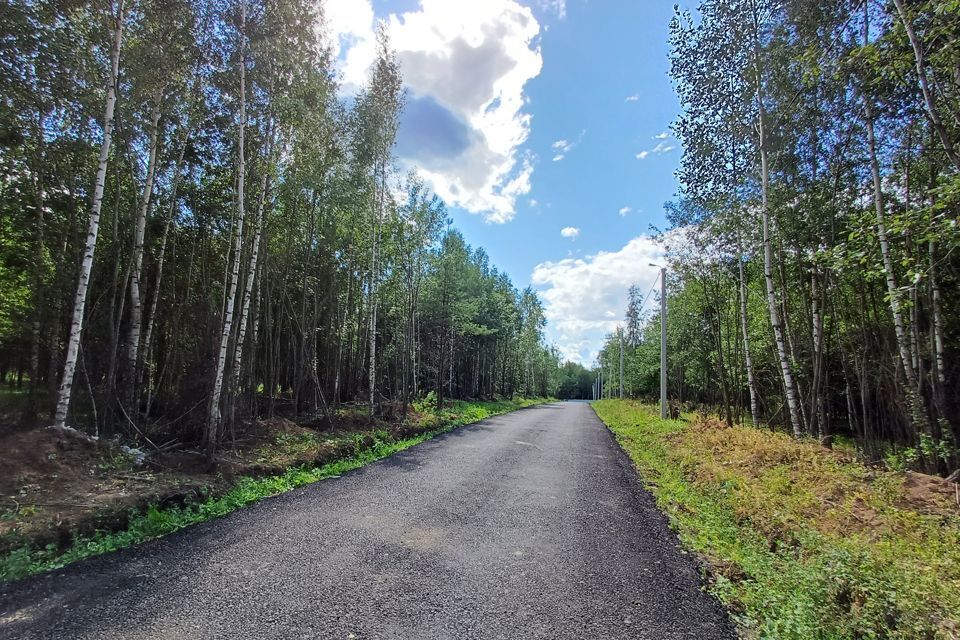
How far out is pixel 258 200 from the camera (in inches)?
376

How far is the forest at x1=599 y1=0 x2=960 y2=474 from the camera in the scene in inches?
224

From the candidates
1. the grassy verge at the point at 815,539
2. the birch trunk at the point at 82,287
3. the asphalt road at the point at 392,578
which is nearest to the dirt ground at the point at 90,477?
the birch trunk at the point at 82,287

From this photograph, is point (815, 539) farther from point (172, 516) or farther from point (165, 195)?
point (165, 195)

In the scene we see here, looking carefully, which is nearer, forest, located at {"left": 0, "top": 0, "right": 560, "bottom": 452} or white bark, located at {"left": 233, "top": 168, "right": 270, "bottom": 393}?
forest, located at {"left": 0, "top": 0, "right": 560, "bottom": 452}

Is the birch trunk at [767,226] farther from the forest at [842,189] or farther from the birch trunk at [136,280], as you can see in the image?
the birch trunk at [136,280]

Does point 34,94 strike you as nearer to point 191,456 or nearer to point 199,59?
point 199,59

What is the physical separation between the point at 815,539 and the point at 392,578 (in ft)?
13.5

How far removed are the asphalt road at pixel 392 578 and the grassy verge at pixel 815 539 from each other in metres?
0.46

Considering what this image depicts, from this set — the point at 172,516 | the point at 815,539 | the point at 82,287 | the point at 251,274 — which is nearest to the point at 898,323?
the point at 815,539

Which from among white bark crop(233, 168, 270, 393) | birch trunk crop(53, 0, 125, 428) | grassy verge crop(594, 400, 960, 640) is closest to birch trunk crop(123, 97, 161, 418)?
birch trunk crop(53, 0, 125, 428)

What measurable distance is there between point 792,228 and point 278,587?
41.0ft

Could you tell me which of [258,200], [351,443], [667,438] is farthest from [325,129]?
[667,438]

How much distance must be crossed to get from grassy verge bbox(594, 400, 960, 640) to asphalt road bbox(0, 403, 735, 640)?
46 centimetres

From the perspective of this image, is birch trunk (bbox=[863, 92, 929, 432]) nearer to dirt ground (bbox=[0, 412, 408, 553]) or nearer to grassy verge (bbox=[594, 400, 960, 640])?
grassy verge (bbox=[594, 400, 960, 640])
